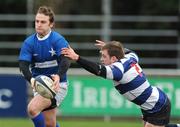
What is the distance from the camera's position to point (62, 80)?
37.3 feet

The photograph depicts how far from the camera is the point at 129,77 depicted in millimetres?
10344

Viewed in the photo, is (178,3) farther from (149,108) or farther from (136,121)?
(149,108)

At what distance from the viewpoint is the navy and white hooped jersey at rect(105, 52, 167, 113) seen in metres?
10.2

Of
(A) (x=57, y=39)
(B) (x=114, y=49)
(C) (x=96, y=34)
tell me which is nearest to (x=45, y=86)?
(A) (x=57, y=39)

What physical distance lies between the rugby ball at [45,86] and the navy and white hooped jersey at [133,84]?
84cm

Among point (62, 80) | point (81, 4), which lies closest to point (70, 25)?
point (81, 4)

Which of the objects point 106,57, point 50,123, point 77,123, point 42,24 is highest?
point 42,24

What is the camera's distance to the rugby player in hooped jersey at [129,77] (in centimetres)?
1012

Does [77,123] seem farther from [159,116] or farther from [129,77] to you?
[129,77]

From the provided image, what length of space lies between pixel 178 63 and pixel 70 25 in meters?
3.02

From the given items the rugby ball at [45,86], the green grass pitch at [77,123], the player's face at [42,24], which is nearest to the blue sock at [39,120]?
the rugby ball at [45,86]

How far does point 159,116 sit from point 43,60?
1.74m

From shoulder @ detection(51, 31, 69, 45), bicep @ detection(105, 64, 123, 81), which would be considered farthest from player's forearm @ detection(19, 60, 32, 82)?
bicep @ detection(105, 64, 123, 81)

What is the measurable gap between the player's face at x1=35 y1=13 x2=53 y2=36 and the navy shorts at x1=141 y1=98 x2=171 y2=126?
66.1 inches
